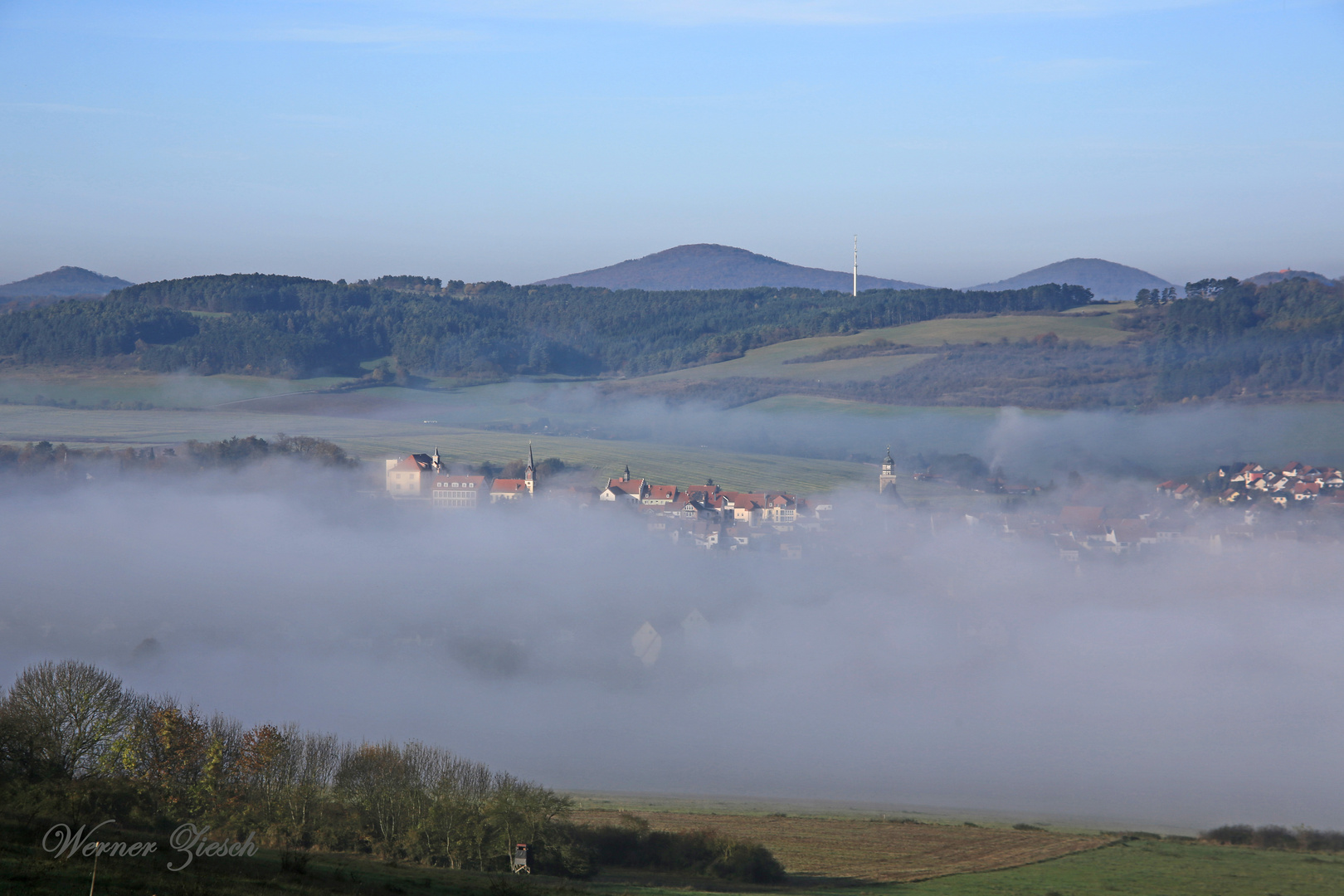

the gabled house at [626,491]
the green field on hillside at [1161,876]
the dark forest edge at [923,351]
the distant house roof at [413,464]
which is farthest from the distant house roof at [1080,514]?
the green field on hillside at [1161,876]

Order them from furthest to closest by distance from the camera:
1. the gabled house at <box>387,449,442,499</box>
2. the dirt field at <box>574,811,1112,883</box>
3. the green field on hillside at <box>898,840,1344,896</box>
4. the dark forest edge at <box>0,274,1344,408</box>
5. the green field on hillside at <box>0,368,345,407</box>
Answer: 1. the dark forest edge at <box>0,274,1344,408</box>
2. the green field on hillside at <box>0,368,345,407</box>
3. the gabled house at <box>387,449,442,499</box>
4. the dirt field at <box>574,811,1112,883</box>
5. the green field on hillside at <box>898,840,1344,896</box>

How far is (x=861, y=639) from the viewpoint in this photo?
106 m

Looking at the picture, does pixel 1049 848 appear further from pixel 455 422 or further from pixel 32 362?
pixel 32 362

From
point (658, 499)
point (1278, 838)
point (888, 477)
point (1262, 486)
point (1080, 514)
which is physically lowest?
point (1278, 838)

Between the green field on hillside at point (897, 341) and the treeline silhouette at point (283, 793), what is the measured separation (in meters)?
136

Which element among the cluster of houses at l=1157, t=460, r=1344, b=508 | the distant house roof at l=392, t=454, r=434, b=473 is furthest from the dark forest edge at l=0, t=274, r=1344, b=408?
the distant house roof at l=392, t=454, r=434, b=473

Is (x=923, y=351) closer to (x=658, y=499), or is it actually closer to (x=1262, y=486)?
(x=1262, y=486)

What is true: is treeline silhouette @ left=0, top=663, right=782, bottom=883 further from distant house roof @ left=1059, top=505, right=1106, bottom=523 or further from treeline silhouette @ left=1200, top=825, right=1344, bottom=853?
distant house roof @ left=1059, top=505, right=1106, bottom=523

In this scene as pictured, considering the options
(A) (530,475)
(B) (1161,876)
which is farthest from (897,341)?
(B) (1161,876)

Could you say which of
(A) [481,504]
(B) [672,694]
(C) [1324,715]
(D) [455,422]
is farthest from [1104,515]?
(D) [455,422]

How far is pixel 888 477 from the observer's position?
428ft

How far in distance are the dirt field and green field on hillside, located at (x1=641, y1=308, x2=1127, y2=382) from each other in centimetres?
12250

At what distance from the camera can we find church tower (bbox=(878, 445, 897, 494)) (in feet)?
419

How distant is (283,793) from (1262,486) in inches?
5092
